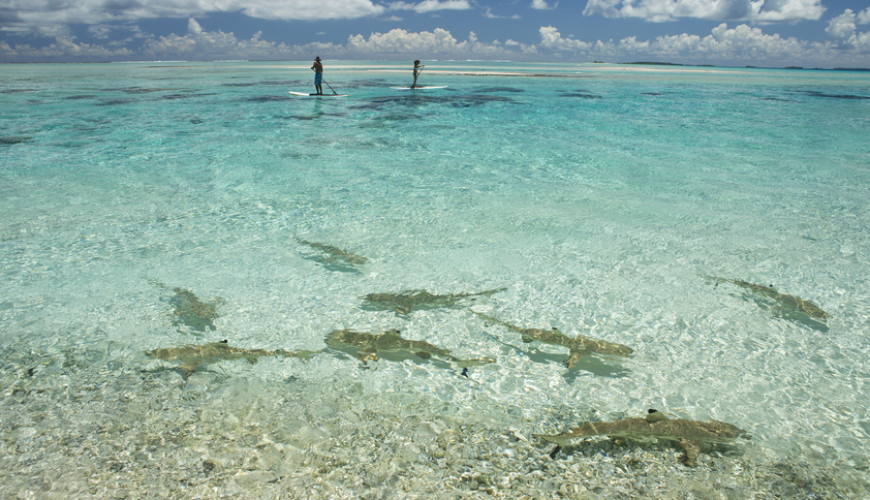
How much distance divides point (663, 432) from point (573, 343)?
103 cm

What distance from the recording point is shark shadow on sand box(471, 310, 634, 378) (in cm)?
345

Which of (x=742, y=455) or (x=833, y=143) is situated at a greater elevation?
(x=833, y=143)

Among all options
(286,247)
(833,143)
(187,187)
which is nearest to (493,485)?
(286,247)

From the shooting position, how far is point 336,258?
5328 mm

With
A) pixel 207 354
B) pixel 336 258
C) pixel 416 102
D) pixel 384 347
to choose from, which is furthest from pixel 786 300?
pixel 416 102

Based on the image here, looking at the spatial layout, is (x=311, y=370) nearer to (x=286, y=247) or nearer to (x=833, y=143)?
(x=286, y=247)

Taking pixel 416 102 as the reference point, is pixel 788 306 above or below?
below

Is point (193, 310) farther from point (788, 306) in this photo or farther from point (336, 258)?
point (788, 306)

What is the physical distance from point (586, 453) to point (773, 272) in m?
3.73

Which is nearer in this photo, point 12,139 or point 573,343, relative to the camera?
point 573,343

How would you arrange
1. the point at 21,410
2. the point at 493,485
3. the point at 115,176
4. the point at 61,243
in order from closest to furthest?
the point at 493,485 < the point at 21,410 < the point at 61,243 < the point at 115,176

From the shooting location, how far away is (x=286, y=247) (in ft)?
18.4

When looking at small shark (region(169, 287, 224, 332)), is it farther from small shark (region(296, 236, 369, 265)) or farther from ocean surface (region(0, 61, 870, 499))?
→ small shark (region(296, 236, 369, 265))

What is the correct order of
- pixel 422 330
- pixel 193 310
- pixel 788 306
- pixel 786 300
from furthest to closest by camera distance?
1. pixel 786 300
2. pixel 788 306
3. pixel 193 310
4. pixel 422 330
